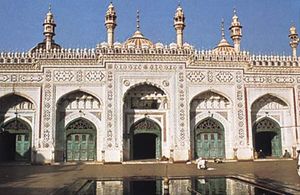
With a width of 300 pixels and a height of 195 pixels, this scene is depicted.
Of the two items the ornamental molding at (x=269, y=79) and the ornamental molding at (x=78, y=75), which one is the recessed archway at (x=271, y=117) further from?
the ornamental molding at (x=78, y=75)

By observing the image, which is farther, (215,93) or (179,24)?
(179,24)

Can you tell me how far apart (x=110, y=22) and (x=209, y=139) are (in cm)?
674

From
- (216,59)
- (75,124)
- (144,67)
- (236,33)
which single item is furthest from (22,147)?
(236,33)

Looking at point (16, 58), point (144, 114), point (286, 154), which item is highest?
point (16, 58)

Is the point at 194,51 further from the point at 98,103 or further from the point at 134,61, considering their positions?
the point at 98,103

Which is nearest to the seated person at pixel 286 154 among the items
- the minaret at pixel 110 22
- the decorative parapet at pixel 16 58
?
the minaret at pixel 110 22

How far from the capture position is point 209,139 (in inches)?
620

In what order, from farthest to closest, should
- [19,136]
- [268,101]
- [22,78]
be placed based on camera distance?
[268,101] → [19,136] → [22,78]

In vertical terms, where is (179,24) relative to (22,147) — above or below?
above

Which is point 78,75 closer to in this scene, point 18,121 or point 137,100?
point 137,100

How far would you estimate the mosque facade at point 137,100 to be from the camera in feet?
48.5

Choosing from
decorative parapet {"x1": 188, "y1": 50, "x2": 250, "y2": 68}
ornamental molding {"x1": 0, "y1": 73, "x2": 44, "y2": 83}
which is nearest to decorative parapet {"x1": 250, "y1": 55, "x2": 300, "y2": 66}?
decorative parapet {"x1": 188, "y1": 50, "x2": 250, "y2": 68}

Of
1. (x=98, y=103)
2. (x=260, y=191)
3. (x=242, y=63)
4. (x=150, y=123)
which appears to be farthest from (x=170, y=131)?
(x=260, y=191)

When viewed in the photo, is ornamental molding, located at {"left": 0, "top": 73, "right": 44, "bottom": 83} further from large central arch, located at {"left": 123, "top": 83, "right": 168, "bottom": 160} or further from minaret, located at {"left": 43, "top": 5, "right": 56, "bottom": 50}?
large central arch, located at {"left": 123, "top": 83, "right": 168, "bottom": 160}
